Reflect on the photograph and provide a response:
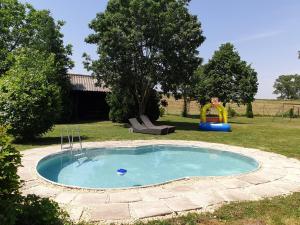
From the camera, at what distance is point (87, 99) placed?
33156 millimetres

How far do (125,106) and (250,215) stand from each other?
73.9ft

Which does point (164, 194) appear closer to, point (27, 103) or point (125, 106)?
point (27, 103)

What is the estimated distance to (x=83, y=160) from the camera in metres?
12.9

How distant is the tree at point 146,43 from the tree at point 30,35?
7612mm

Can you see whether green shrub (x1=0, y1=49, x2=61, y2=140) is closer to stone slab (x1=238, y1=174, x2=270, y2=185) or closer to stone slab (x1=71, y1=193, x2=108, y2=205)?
stone slab (x1=71, y1=193, x2=108, y2=205)

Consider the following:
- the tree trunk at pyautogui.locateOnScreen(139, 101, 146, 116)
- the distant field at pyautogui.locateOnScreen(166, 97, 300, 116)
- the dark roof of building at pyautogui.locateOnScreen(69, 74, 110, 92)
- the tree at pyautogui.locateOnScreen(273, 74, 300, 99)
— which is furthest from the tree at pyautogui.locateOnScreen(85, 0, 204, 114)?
the tree at pyautogui.locateOnScreen(273, 74, 300, 99)

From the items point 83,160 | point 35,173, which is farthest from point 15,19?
point 35,173

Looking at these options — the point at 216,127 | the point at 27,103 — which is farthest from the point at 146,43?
the point at 27,103

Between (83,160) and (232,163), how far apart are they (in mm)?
6177

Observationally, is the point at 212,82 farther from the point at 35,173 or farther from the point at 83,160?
the point at 35,173

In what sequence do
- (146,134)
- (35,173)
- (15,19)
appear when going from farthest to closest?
(15,19) → (146,134) → (35,173)

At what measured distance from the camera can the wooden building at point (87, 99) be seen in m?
32.1

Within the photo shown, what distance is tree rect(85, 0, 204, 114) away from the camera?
23141 mm

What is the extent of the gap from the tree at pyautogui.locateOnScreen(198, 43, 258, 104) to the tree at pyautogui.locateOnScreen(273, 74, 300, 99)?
106 metres
